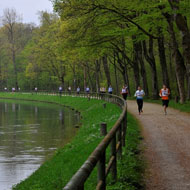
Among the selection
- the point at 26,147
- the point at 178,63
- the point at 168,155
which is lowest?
the point at 26,147

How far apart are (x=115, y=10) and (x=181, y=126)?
11.9 m

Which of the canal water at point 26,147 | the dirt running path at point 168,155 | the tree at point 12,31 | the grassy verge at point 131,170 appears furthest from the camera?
the tree at point 12,31

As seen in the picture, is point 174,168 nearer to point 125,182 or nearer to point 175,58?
point 125,182

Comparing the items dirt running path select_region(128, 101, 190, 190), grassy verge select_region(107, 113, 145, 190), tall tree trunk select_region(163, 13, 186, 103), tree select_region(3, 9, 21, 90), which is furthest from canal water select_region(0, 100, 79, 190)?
tree select_region(3, 9, 21, 90)

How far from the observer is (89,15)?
26.4 metres

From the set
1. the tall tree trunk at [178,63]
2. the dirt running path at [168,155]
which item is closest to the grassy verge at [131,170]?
the dirt running path at [168,155]

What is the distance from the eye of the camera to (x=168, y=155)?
10.8 metres

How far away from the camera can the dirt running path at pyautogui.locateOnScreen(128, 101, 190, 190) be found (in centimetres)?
785

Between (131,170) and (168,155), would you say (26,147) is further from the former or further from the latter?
(131,170)

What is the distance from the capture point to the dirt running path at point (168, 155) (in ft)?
25.8

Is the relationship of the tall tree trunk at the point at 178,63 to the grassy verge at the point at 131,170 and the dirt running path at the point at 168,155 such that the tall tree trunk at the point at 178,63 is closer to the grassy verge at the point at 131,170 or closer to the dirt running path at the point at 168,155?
the dirt running path at the point at 168,155

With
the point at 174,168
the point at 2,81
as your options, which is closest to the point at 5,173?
the point at 174,168

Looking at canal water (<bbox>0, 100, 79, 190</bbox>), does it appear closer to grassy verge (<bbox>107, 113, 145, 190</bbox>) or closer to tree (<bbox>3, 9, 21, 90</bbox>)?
grassy verge (<bbox>107, 113, 145, 190</bbox>)

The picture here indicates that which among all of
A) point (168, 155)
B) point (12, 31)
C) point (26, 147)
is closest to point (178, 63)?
point (26, 147)
